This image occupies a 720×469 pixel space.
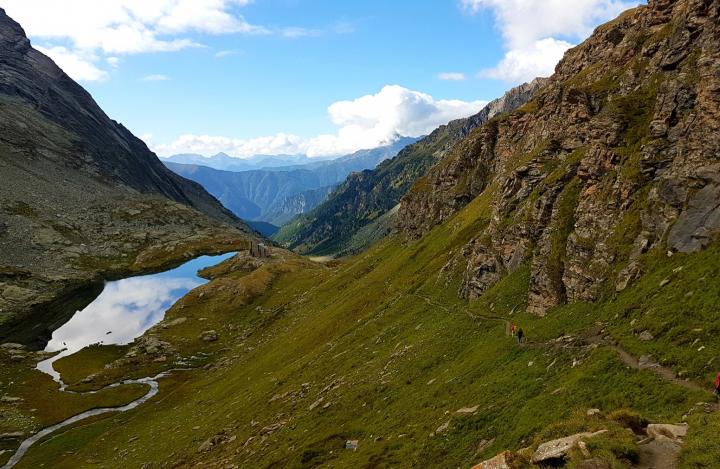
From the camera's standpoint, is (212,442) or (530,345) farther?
(212,442)

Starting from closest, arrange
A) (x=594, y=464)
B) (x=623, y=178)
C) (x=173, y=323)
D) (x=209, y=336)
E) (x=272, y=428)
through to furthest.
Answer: (x=594, y=464) → (x=623, y=178) → (x=272, y=428) → (x=209, y=336) → (x=173, y=323)

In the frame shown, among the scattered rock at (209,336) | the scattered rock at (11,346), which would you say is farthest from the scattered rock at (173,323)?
the scattered rock at (11,346)

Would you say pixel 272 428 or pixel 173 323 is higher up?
pixel 272 428

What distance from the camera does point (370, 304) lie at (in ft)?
352

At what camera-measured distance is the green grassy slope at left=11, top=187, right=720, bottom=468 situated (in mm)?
31828

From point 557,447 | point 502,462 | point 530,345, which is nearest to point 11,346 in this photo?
point 530,345

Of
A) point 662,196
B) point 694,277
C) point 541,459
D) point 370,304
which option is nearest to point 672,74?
point 662,196

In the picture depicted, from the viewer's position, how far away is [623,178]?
5191 centimetres

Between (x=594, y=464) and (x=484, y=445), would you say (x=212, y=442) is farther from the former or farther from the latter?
(x=594, y=464)

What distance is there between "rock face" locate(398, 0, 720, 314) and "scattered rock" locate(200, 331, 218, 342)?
108m

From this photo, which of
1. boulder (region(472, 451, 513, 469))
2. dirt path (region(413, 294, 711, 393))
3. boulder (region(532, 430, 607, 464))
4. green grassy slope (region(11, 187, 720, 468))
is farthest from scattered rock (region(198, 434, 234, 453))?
boulder (region(532, 430, 607, 464))

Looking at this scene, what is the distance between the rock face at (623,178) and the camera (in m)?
43.9

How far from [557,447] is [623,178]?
3952 cm

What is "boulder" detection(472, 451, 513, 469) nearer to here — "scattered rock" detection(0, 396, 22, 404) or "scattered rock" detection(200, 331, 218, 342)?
"scattered rock" detection(0, 396, 22, 404)
